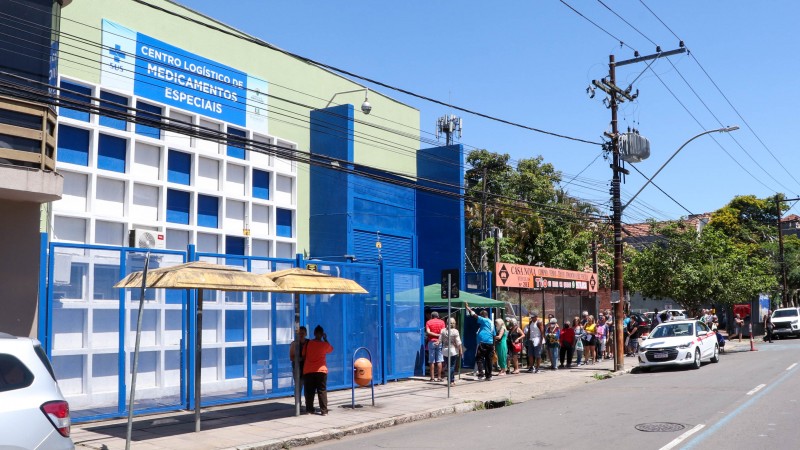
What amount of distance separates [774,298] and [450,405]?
1983 inches

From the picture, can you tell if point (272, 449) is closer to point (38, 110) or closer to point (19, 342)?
point (19, 342)

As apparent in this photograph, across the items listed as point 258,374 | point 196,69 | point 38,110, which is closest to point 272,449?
point 258,374

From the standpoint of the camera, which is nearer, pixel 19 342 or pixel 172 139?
pixel 19 342

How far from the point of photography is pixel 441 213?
26609 mm

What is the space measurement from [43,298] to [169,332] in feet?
7.86

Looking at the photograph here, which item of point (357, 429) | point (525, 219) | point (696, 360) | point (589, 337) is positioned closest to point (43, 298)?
point (357, 429)

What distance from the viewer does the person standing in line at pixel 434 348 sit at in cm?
1908

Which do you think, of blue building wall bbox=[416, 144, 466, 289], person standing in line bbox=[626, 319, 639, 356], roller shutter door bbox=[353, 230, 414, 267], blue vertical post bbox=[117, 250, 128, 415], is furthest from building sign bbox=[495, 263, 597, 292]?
blue vertical post bbox=[117, 250, 128, 415]

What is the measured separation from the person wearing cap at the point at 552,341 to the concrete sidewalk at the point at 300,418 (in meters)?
3.75

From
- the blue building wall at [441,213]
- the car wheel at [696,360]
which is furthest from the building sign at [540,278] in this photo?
the car wheel at [696,360]

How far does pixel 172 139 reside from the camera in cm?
1827

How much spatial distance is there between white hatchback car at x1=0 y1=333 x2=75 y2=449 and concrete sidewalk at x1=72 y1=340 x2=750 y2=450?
3.95 metres

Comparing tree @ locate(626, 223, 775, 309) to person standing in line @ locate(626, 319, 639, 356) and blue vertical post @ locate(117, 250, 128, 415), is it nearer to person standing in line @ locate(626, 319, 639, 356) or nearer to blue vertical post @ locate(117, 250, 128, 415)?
person standing in line @ locate(626, 319, 639, 356)

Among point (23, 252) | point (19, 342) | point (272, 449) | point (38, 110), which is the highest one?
point (38, 110)
